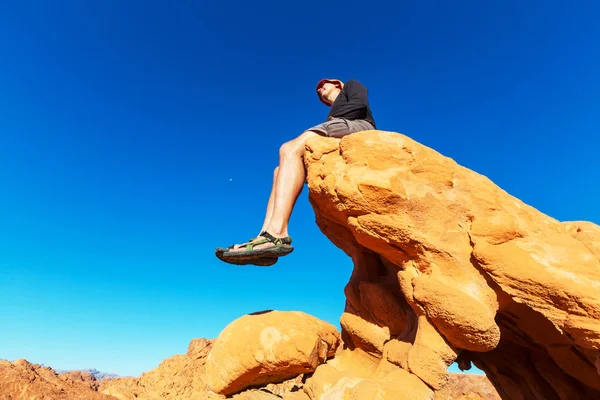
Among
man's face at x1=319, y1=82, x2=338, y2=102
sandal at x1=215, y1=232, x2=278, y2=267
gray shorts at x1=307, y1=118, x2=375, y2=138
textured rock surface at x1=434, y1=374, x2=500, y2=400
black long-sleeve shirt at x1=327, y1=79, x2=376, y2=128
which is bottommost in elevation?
textured rock surface at x1=434, y1=374, x2=500, y2=400

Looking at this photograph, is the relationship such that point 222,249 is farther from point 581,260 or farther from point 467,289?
point 581,260

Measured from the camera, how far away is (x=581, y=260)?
394 centimetres

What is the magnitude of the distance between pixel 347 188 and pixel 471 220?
154cm

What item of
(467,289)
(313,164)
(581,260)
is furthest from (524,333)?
(313,164)

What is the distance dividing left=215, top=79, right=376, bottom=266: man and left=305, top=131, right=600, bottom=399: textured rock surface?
0.81ft

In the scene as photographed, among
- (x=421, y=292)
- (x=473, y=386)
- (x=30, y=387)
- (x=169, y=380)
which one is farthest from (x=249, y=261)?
(x=473, y=386)

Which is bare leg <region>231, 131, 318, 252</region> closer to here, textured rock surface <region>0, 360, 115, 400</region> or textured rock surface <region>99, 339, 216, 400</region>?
textured rock surface <region>0, 360, 115, 400</region>

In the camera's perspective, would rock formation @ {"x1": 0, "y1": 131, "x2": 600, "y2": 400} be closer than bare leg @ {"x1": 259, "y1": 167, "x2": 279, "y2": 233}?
Yes

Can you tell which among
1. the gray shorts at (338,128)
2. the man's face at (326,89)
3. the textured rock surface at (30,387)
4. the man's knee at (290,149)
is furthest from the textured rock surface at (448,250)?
the textured rock surface at (30,387)

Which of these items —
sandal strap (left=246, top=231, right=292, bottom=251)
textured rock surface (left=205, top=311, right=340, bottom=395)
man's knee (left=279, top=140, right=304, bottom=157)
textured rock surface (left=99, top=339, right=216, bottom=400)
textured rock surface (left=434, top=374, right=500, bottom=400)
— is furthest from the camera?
textured rock surface (left=434, top=374, right=500, bottom=400)

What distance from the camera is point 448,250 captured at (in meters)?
3.83

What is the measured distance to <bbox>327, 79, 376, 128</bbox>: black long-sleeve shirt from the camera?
16.4 ft

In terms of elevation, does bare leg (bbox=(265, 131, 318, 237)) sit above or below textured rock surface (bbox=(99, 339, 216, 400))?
above

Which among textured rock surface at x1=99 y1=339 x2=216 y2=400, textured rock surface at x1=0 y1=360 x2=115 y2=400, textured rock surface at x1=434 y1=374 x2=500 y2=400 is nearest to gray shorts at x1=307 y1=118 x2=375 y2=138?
textured rock surface at x1=0 y1=360 x2=115 y2=400
